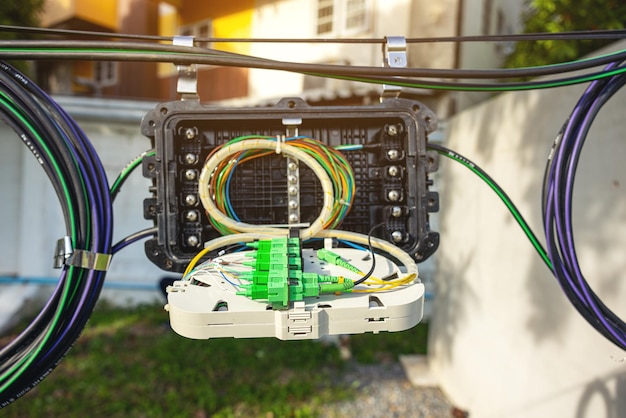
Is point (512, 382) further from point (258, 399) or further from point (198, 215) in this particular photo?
point (198, 215)

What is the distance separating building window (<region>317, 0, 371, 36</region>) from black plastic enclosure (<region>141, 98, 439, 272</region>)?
15.3 ft

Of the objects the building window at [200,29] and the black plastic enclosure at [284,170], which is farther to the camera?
the building window at [200,29]

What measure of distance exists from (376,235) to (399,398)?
2784 millimetres

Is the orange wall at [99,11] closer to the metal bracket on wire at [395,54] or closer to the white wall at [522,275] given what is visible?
the white wall at [522,275]

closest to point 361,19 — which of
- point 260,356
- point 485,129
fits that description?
Answer: point 485,129

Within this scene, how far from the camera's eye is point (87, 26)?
6.85m

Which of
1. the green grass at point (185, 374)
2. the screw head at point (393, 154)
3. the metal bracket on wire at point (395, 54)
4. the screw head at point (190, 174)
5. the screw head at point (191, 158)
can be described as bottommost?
the green grass at point (185, 374)

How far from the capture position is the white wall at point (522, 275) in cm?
183

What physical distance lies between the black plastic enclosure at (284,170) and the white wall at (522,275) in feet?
4.11

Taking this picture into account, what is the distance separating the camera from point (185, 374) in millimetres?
3328

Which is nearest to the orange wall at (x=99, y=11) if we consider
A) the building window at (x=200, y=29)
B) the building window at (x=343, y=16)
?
the building window at (x=200, y=29)

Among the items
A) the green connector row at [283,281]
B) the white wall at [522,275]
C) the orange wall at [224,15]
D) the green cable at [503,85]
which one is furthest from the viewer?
the orange wall at [224,15]

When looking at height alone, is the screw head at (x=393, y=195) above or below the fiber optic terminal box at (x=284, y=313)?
above

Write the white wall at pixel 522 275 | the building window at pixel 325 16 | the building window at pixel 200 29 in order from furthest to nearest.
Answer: the building window at pixel 200 29, the building window at pixel 325 16, the white wall at pixel 522 275
